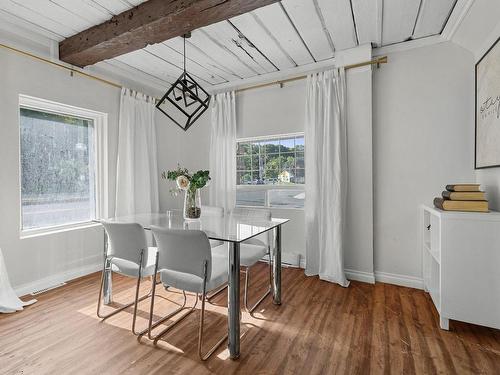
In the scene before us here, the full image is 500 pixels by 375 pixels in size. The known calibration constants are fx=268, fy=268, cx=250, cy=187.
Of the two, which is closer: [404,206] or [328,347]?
[328,347]

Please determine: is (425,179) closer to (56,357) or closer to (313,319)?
(313,319)

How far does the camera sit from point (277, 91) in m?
3.56

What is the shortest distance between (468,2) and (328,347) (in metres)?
2.75

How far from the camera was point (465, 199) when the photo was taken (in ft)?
6.60

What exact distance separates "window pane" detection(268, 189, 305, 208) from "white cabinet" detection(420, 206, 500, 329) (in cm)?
166

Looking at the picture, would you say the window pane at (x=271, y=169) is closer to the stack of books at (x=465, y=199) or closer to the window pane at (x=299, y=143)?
the window pane at (x=299, y=143)

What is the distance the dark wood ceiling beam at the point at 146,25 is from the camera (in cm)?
195

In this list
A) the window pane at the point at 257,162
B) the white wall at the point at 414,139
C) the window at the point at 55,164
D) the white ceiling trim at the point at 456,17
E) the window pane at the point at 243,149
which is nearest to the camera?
the white ceiling trim at the point at 456,17

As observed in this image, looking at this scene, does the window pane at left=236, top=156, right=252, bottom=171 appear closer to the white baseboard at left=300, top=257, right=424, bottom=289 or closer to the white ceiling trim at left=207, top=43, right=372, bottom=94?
the white ceiling trim at left=207, top=43, right=372, bottom=94

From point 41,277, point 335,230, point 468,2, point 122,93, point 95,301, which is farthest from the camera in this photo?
point 122,93

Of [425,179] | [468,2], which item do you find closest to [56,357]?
[425,179]

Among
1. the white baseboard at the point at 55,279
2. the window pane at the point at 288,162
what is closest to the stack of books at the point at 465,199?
the window pane at the point at 288,162

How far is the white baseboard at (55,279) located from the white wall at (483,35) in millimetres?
4083

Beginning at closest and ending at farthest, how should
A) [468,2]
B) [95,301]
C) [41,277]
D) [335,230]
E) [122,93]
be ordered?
1. [468,2]
2. [95,301]
3. [41,277]
4. [335,230]
5. [122,93]
